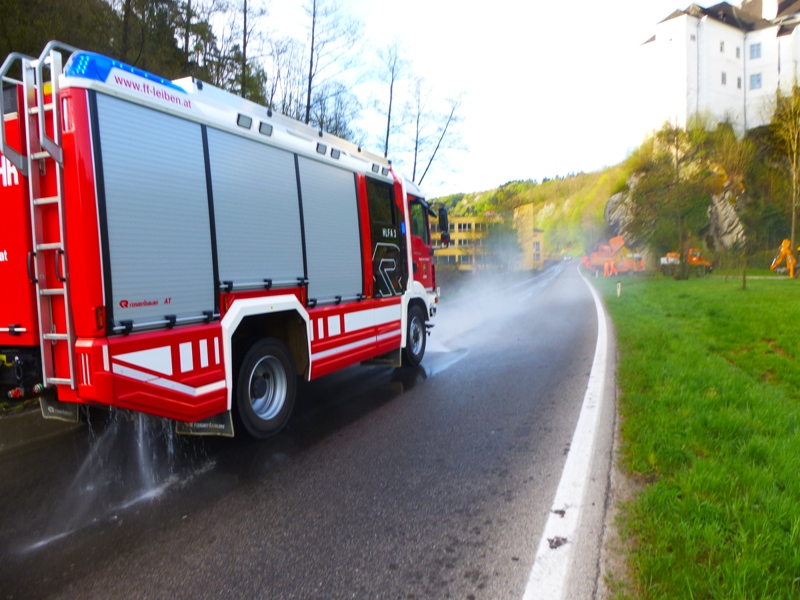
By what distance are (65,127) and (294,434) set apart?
3257 millimetres

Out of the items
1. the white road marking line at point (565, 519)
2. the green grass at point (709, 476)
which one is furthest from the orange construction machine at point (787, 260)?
the white road marking line at point (565, 519)

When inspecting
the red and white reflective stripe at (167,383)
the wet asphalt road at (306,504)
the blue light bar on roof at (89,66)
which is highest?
the blue light bar on roof at (89,66)

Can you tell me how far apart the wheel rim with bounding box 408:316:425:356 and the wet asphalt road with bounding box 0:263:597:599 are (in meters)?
2.02

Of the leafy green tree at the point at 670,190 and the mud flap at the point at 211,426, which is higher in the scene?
the leafy green tree at the point at 670,190

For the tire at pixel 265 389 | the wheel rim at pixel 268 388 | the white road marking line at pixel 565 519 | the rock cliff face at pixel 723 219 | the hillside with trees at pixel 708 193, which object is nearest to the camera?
the white road marking line at pixel 565 519

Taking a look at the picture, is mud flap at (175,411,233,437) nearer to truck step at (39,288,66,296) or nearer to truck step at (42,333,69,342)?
truck step at (42,333,69,342)

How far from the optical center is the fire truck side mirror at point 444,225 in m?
10.1

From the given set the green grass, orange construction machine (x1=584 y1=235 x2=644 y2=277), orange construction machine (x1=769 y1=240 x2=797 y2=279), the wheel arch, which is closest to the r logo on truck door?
the wheel arch

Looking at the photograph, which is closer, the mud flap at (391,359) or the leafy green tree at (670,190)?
the mud flap at (391,359)

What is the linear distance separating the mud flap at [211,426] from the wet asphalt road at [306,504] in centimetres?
22

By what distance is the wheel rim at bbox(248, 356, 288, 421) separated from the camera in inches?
215

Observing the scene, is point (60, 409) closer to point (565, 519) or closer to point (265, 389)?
point (265, 389)

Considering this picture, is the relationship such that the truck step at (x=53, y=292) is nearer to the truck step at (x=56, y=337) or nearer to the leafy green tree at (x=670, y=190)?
the truck step at (x=56, y=337)

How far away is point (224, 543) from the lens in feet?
11.1
